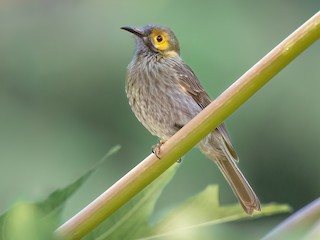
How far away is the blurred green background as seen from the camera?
2559 mm

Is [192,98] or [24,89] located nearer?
[192,98]

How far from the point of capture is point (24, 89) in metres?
3.28

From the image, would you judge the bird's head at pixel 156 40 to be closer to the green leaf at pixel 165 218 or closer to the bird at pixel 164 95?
the bird at pixel 164 95

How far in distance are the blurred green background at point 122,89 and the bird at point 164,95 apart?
87 cm

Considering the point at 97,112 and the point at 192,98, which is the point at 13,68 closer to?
the point at 97,112

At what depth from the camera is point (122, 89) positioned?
3.22 metres

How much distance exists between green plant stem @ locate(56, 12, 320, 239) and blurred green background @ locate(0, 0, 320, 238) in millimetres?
1876

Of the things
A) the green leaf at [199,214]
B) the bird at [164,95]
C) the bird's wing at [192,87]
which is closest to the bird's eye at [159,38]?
the bird at [164,95]

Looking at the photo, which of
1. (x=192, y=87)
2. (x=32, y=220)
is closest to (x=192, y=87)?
(x=192, y=87)

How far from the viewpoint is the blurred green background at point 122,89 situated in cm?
256

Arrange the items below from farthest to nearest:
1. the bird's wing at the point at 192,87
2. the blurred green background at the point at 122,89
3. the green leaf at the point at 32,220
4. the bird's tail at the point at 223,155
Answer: the blurred green background at the point at 122,89
the bird's wing at the point at 192,87
the bird's tail at the point at 223,155
the green leaf at the point at 32,220

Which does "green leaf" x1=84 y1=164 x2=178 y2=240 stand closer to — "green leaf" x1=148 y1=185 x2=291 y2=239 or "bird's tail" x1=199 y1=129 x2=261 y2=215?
"green leaf" x1=148 y1=185 x2=291 y2=239

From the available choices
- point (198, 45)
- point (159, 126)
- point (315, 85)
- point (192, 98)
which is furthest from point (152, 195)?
point (315, 85)

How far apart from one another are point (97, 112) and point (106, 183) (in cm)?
108
